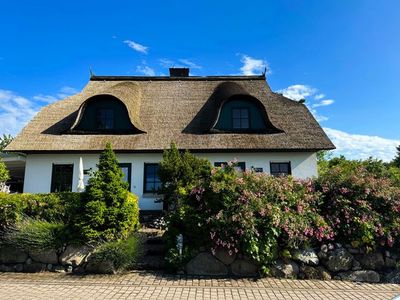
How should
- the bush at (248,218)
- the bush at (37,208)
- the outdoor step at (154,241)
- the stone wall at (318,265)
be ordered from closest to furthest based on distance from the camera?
the bush at (248,218)
the stone wall at (318,265)
the bush at (37,208)
the outdoor step at (154,241)

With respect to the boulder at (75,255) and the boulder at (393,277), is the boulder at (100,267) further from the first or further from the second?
the boulder at (393,277)

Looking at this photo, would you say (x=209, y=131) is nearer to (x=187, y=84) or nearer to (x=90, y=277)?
(x=187, y=84)

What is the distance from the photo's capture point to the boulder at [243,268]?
6796 mm

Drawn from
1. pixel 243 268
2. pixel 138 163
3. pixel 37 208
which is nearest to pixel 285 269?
pixel 243 268

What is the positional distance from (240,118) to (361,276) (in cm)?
949

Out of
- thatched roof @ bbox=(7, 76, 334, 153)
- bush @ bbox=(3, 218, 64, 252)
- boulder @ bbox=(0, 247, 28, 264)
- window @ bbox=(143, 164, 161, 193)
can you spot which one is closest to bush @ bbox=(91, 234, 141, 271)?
bush @ bbox=(3, 218, 64, 252)

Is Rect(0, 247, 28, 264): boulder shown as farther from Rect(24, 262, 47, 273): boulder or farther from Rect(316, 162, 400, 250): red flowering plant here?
Rect(316, 162, 400, 250): red flowering plant

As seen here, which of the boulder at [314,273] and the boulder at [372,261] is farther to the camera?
the boulder at [372,261]

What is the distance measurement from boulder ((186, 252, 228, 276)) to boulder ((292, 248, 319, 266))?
166 centimetres

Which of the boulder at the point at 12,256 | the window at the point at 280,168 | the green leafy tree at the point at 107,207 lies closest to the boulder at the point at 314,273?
the green leafy tree at the point at 107,207

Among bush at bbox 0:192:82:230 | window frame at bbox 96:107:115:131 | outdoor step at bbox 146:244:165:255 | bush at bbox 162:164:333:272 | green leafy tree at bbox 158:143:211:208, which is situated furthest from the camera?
window frame at bbox 96:107:115:131

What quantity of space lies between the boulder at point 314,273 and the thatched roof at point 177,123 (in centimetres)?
710

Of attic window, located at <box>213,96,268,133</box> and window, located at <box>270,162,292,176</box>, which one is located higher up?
attic window, located at <box>213,96,268,133</box>

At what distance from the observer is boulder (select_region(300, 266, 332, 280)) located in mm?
6719
